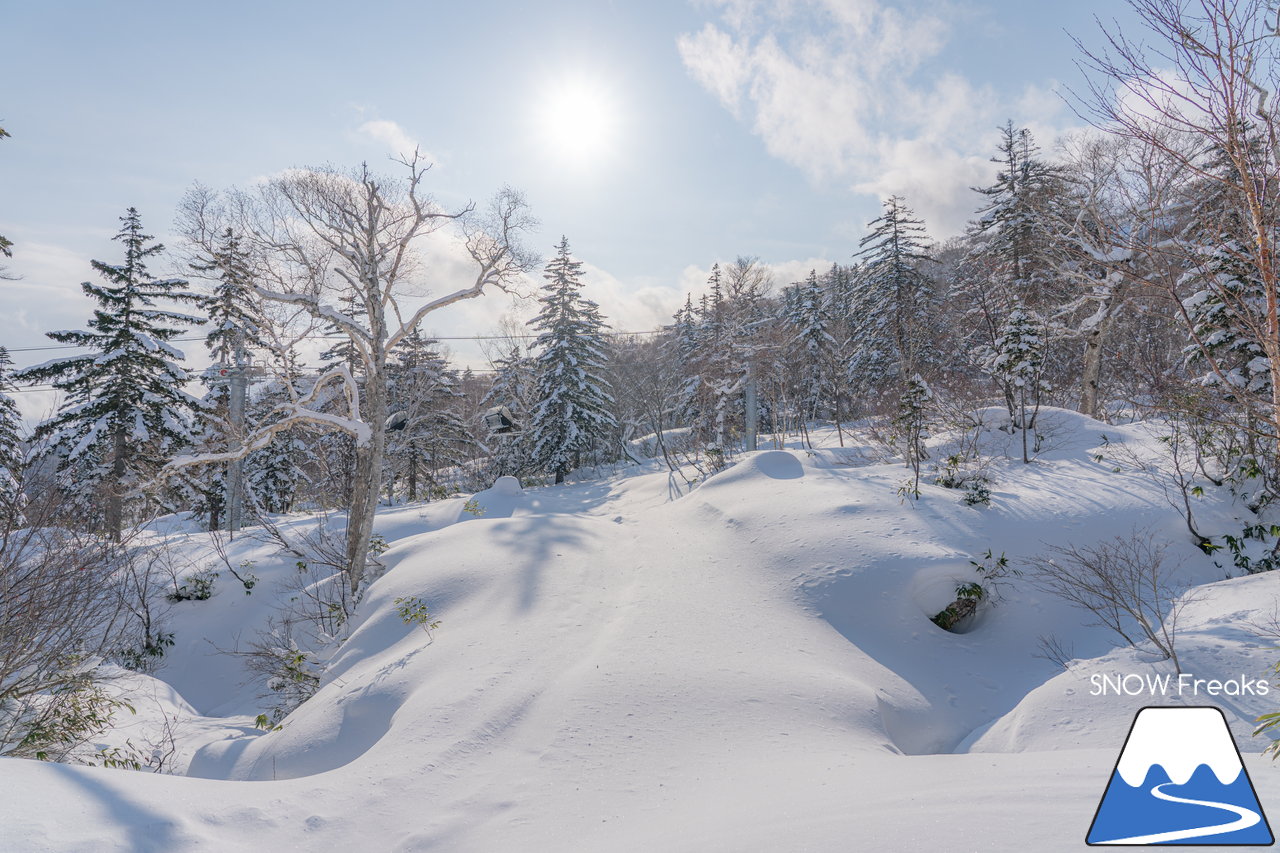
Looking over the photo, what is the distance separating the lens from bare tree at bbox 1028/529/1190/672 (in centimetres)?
562

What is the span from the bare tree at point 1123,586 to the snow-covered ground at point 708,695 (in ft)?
0.63

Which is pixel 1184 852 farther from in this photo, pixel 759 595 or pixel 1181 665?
pixel 759 595

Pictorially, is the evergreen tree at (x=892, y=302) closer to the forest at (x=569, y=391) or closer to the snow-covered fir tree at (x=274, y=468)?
the forest at (x=569, y=391)

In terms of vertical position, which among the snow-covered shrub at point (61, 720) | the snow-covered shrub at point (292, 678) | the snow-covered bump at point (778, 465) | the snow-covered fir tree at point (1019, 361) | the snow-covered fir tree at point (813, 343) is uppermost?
the snow-covered fir tree at point (813, 343)

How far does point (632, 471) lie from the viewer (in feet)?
85.7

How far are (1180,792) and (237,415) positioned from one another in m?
22.3

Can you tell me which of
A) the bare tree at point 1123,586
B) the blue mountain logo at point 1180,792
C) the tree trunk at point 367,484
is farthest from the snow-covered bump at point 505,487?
the blue mountain logo at point 1180,792

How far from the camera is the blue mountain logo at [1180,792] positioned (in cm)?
204

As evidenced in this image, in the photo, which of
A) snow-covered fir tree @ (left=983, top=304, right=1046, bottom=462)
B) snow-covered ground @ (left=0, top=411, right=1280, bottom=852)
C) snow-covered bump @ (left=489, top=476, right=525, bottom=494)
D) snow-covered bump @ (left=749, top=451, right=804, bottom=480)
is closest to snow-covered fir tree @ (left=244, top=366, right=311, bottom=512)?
snow-covered bump @ (left=489, top=476, right=525, bottom=494)

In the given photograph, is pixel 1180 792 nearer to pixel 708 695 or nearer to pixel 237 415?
pixel 708 695

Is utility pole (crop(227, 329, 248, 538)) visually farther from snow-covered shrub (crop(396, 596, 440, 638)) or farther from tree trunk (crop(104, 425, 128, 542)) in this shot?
snow-covered shrub (crop(396, 596, 440, 638))

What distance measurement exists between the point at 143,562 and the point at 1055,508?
1852cm

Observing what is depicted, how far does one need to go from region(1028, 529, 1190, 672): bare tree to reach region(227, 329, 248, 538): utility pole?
21175 millimetres

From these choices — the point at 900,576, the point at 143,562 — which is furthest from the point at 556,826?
the point at 143,562
